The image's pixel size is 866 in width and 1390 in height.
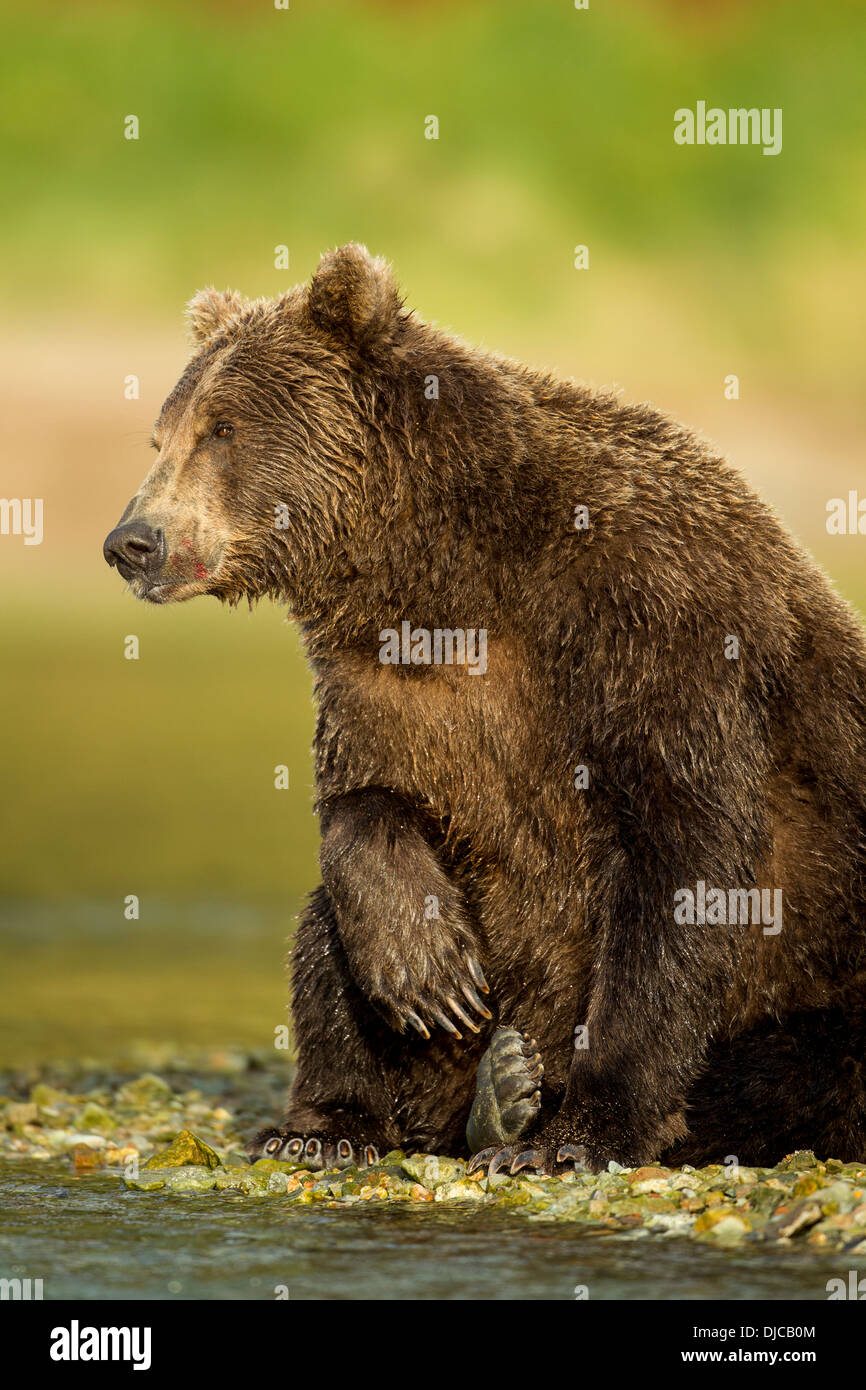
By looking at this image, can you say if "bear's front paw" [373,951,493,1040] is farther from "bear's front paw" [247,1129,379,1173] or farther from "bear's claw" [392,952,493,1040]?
"bear's front paw" [247,1129,379,1173]

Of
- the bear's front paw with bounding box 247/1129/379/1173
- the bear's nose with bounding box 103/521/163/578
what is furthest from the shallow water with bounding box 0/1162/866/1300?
the bear's nose with bounding box 103/521/163/578

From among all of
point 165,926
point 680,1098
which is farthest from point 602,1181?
point 165,926

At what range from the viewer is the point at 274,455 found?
7.54 metres

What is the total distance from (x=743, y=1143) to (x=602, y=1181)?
716mm

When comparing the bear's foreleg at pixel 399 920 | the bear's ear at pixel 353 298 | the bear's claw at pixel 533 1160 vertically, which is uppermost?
the bear's ear at pixel 353 298

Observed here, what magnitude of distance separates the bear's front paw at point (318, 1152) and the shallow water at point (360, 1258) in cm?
77

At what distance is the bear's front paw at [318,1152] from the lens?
297 inches

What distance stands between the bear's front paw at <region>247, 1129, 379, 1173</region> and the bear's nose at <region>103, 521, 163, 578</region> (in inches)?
93.5

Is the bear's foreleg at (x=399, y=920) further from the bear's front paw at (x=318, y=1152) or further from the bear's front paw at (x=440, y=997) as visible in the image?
the bear's front paw at (x=318, y=1152)

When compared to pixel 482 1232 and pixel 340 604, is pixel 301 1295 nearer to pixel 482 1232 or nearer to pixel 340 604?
pixel 482 1232

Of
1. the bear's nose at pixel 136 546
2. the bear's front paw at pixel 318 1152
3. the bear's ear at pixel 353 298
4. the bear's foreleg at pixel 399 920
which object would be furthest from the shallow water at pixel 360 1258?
the bear's ear at pixel 353 298

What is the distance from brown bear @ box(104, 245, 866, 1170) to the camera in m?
6.90

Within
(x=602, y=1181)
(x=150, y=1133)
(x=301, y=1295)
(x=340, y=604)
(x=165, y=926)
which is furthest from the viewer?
(x=165, y=926)

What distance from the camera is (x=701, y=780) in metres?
6.90
